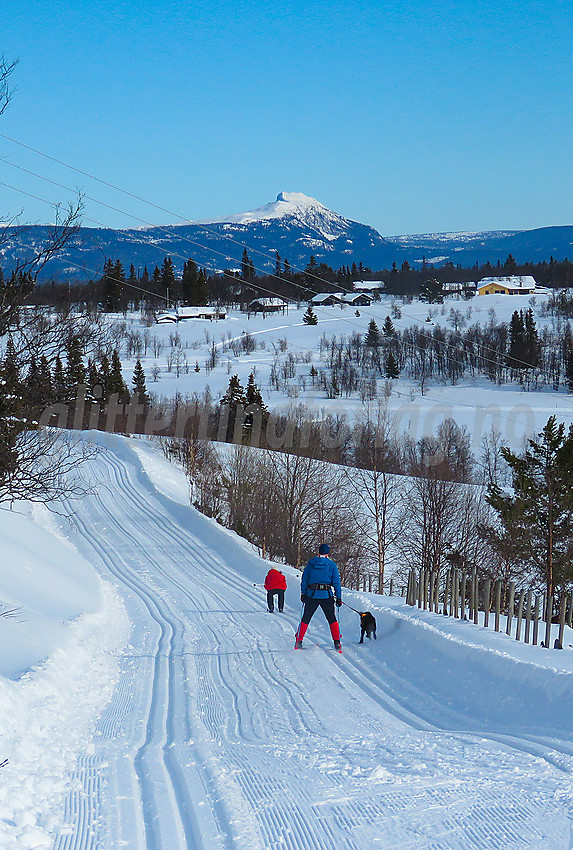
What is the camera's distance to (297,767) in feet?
17.7

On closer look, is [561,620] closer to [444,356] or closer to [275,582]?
[275,582]

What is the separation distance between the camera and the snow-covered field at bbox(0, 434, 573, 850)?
170 inches

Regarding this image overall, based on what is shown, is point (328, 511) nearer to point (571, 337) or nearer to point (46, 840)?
point (46, 840)

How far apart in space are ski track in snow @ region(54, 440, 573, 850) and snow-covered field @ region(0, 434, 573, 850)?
0.02 meters

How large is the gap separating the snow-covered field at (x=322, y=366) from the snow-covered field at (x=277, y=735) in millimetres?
51961

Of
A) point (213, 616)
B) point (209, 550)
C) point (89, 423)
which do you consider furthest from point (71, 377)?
point (89, 423)

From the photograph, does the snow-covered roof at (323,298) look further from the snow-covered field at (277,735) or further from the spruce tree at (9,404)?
the spruce tree at (9,404)

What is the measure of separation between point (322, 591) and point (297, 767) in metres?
5.04

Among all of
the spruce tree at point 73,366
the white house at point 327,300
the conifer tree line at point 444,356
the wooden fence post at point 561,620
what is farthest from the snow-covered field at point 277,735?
the white house at point 327,300

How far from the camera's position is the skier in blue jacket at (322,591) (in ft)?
34.1

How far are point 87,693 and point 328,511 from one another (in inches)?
1080

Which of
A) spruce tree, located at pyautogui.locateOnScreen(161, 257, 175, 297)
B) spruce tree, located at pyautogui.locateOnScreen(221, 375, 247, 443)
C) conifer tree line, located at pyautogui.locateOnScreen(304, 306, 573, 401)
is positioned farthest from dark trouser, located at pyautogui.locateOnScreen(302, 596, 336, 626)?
spruce tree, located at pyautogui.locateOnScreen(161, 257, 175, 297)

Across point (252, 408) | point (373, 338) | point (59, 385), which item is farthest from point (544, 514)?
point (373, 338)

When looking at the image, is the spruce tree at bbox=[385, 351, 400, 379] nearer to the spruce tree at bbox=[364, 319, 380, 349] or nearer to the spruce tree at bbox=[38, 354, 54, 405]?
the spruce tree at bbox=[364, 319, 380, 349]
